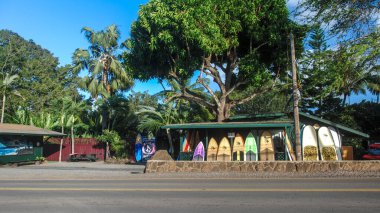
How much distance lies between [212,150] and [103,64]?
53.2 ft

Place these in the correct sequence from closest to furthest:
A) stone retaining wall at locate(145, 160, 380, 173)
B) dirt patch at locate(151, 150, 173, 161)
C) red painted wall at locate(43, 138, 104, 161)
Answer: stone retaining wall at locate(145, 160, 380, 173) < dirt patch at locate(151, 150, 173, 161) < red painted wall at locate(43, 138, 104, 161)

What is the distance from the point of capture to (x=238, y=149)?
76.6ft

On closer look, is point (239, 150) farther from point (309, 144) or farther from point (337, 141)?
point (337, 141)

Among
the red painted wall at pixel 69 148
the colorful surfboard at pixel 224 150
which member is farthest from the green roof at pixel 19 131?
the colorful surfboard at pixel 224 150

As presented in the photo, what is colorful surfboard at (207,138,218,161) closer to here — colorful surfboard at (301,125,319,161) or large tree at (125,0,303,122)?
large tree at (125,0,303,122)

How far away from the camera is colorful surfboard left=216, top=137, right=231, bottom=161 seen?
23.4m

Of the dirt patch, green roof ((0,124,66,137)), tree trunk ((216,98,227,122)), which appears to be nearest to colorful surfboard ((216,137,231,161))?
tree trunk ((216,98,227,122))

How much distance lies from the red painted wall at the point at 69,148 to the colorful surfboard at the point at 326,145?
20.4m

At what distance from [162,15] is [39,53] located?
5624 cm

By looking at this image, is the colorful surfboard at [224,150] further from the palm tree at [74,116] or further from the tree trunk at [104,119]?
the palm tree at [74,116]

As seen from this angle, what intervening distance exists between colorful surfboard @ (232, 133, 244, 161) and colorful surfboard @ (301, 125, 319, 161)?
3540 millimetres

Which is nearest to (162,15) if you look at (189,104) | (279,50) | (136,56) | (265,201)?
(136,56)

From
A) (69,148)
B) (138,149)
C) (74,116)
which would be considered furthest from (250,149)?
(74,116)

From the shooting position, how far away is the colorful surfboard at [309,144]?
2275cm
